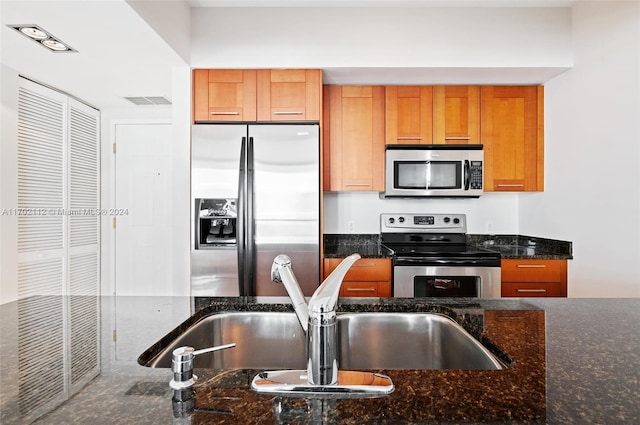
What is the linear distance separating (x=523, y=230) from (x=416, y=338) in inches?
105

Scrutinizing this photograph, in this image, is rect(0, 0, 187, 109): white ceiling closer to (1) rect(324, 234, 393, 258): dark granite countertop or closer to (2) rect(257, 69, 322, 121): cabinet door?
(2) rect(257, 69, 322, 121): cabinet door

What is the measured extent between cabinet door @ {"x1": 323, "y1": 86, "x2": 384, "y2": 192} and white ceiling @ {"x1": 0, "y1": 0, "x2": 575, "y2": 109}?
0.58ft

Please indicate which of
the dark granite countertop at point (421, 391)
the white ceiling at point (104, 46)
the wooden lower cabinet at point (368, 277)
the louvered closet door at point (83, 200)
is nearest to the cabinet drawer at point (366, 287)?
the wooden lower cabinet at point (368, 277)

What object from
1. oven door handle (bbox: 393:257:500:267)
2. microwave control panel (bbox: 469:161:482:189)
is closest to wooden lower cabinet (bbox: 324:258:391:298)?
oven door handle (bbox: 393:257:500:267)

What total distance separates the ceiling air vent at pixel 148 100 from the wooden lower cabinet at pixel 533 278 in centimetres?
324

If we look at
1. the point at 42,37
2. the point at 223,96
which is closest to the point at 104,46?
the point at 42,37

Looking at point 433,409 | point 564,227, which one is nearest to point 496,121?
point 564,227

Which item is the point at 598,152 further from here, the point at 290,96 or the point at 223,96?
the point at 223,96

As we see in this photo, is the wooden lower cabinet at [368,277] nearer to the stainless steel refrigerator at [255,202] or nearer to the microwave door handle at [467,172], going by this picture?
the stainless steel refrigerator at [255,202]

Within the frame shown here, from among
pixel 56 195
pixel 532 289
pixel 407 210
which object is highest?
pixel 56 195

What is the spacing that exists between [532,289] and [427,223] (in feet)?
3.16

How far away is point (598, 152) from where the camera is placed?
97.3 inches

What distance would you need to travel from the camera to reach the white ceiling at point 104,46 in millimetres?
1969

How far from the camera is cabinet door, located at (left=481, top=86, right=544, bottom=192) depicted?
10.3 feet
